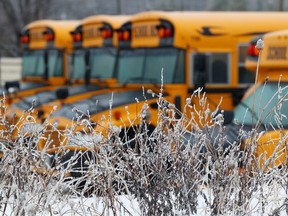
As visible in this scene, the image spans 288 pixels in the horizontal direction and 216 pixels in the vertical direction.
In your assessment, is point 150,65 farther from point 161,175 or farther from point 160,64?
point 161,175

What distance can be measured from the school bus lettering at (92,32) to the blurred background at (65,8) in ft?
62.6

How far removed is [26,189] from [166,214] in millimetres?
806

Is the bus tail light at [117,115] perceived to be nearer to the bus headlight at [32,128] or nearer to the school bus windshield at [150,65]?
the school bus windshield at [150,65]

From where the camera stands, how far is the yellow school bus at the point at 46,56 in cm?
1452

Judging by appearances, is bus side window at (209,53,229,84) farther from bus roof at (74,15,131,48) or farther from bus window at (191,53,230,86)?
bus roof at (74,15,131,48)

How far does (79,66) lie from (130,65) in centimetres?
237

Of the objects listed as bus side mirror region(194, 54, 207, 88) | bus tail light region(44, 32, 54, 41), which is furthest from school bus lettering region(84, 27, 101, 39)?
bus side mirror region(194, 54, 207, 88)

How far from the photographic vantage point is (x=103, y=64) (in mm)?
12625

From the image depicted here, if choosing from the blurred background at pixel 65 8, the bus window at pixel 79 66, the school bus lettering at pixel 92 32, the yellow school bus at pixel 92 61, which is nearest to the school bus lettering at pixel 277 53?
the yellow school bus at pixel 92 61

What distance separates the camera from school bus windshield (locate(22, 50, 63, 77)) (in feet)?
48.0

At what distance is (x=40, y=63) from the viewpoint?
14992 millimetres

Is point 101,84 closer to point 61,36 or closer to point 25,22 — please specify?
point 61,36

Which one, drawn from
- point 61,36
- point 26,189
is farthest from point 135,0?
point 26,189

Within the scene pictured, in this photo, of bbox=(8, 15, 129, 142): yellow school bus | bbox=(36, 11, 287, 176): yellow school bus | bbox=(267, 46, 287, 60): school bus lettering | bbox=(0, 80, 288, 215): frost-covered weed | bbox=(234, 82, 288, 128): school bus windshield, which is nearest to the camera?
bbox=(0, 80, 288, 215): frost-covered weed
